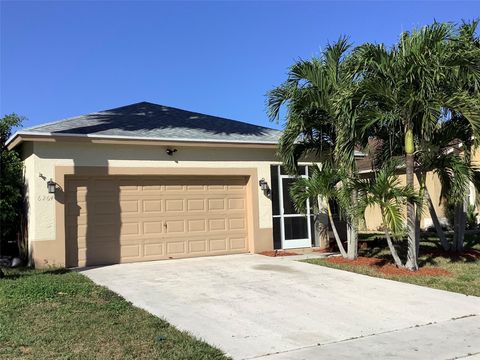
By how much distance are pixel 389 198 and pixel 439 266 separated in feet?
8.17

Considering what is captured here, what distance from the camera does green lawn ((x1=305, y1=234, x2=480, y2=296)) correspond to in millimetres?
9758

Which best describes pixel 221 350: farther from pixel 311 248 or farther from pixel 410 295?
pixel 311 248

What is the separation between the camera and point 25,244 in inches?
514

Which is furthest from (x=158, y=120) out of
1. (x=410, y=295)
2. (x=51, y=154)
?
(x=410, y=295)

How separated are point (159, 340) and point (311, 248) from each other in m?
9.74

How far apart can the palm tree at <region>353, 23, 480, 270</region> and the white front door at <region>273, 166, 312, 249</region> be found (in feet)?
15.5

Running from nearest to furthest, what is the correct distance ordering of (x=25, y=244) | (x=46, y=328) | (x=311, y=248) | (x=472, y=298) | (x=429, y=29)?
(x=46, y=328), (x=472, y=298), (x=429, y=29), (x=25, y=244), (x=311, y=248)

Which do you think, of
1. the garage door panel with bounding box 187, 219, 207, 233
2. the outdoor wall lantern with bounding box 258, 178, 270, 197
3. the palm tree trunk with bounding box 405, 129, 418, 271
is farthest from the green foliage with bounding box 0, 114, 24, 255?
the palm tree trunk with bounding box 405, 129, 418, 271

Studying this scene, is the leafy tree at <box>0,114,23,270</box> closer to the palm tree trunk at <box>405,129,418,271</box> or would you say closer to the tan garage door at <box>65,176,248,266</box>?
the tan garage door at <box>65,176,248,266</box>

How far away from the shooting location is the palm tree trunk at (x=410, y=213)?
35.3ft

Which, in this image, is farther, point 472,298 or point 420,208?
point 420,208

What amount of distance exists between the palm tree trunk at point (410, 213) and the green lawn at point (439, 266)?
0.61m

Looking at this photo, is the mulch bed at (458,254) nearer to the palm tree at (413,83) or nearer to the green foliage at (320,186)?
the palm tree at (413,83)

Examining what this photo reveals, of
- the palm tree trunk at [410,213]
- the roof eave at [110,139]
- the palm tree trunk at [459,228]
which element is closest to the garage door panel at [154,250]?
the roof eave at [110,139]
